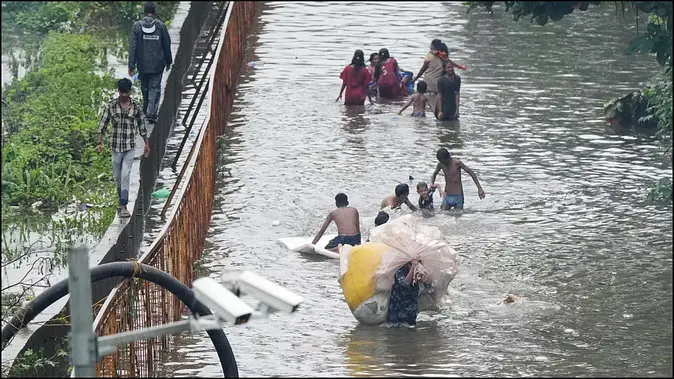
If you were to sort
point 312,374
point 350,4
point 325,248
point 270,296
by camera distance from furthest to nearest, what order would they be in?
1. point 350,4
2. point 325,248
3. point 312,374
4. point 270,296

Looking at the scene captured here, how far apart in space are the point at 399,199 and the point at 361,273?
3743mm

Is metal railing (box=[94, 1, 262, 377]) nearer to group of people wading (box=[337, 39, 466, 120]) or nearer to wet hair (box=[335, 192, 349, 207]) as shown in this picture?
wet hair (box=[335, 192, 349, 207])

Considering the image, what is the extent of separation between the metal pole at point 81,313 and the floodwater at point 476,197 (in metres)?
5.04

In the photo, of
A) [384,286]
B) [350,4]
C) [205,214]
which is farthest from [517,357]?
[350,4]

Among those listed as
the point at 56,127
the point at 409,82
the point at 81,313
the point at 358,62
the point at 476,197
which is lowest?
the point at 476,197

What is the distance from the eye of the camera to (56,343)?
42.3 ft

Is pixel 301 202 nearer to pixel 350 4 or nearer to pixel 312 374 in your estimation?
pixel 312 374

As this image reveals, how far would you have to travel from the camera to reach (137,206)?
1627cm

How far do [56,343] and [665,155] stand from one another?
32.8 ft

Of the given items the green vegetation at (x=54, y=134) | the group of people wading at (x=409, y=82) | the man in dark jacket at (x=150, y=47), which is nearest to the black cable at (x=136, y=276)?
the green vegetation at (x=54, y=134)

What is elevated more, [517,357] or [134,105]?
[134,105]

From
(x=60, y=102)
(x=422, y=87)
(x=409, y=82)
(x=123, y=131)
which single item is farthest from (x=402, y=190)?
(x=409, y=82)

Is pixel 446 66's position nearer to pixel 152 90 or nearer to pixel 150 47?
pixel 152 90

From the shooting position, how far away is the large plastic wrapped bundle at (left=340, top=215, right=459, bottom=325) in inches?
515
